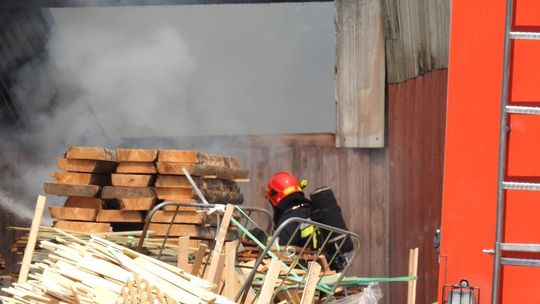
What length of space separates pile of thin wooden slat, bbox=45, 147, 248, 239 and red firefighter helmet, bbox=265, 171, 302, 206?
6.56ft

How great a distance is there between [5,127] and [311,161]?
12.8 feet

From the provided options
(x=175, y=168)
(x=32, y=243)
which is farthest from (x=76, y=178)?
(x=32, y=243)

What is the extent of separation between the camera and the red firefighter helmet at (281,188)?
36.8ft

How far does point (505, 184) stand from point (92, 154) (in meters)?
5.58

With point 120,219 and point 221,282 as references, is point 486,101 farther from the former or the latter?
point 120,219

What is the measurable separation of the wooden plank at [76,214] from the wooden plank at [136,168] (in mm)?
413

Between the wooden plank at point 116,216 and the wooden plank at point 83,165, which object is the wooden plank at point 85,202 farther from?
the wooden plank at point 83,165

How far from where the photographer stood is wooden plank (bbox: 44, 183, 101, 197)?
29.9 ft

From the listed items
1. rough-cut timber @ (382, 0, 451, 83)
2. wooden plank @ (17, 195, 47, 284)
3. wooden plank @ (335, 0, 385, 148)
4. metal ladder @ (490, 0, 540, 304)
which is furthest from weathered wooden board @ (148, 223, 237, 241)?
metal ladder @ (490, 0, 540, 304)

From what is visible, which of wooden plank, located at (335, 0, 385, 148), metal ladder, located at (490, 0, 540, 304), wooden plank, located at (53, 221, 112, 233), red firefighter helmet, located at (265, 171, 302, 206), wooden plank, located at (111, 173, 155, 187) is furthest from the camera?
wooden plank, located at (335, 0, 385, 148)

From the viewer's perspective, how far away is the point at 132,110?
44.8 ft

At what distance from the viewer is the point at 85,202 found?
9.28 m

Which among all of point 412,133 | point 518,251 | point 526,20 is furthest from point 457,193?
point 412,133

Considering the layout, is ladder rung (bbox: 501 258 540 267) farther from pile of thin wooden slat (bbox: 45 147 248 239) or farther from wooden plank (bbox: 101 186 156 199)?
wooden plank (bbox: 101 186 156 199)
